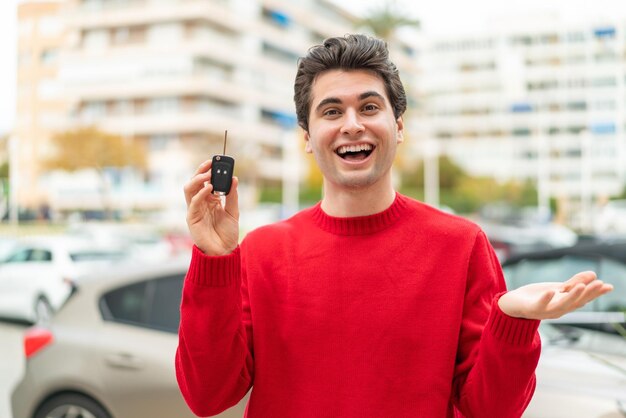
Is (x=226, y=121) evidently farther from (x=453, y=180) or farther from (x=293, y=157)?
(x=453, y=180)

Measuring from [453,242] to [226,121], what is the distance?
61.9 metres

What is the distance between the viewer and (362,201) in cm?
216

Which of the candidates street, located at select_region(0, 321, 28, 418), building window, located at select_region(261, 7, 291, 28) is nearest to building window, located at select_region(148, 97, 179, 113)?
building window, located at select_region(261, 7, 291, 28)

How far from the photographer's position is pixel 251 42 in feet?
220

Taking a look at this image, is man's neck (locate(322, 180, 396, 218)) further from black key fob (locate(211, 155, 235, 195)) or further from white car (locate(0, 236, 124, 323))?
white car (locate(0, 236, 124, 323))

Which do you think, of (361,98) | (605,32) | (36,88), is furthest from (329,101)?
(605,32)

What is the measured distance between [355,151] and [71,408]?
10.2 ft

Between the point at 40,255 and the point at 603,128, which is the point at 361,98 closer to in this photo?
the point at 40,255

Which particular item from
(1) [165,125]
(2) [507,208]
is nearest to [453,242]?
(1) [165,125]

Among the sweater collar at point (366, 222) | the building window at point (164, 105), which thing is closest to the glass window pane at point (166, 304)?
the sweater collar at point (366, 222)

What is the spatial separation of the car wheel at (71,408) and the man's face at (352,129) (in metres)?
2.84

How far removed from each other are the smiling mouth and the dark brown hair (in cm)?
17

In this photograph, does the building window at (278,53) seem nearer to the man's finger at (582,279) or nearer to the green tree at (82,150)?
the green tree at (82,150)

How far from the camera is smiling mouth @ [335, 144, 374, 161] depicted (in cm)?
213
